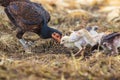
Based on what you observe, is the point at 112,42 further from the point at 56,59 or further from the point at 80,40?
the point at 56,59

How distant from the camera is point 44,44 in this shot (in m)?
5.69

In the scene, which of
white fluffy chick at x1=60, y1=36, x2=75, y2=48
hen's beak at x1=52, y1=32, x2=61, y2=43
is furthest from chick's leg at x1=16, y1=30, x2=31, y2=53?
white fluffy chick at x1=60, y1=36, x2=75, y2=48

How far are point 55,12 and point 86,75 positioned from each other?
161 inches

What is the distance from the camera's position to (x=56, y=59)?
511cm

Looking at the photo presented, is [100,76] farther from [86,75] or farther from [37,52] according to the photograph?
[37,52]

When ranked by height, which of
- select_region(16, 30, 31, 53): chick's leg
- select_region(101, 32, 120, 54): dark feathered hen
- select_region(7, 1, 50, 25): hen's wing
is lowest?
select_region(16, 30, 31, 53): chick's leg

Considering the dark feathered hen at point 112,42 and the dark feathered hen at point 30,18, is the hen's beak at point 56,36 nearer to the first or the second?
the dark feathered hen at point 30,18

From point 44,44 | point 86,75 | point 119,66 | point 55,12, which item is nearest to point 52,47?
point 44,44

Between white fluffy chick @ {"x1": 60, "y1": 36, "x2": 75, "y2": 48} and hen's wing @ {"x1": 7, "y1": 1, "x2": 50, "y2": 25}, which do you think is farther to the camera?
hen's wing @ {"x1": 7, "y1": 1, "x2": 50, "y2": 25}

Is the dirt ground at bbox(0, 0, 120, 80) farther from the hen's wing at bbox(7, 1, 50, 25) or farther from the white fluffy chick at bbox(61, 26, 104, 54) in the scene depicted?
the hen's wing at bbox(7, 1, 50, 25)

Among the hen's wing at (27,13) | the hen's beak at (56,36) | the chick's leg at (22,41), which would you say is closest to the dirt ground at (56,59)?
the chick's leg at (22,41)

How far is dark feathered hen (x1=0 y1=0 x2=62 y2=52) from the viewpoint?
17.6 ft

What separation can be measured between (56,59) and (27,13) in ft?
2.29

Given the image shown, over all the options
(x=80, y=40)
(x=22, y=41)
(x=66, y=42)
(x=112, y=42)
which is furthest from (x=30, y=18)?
(x=112, y=42)
